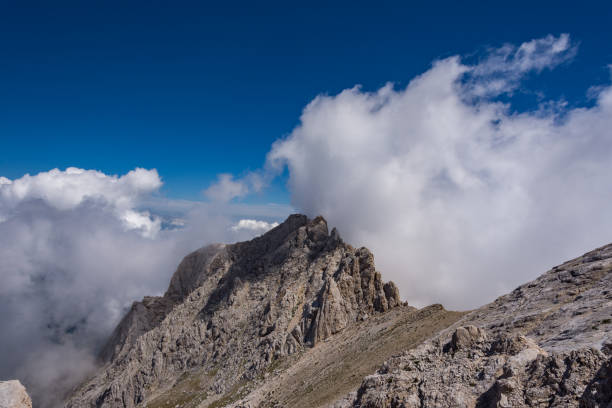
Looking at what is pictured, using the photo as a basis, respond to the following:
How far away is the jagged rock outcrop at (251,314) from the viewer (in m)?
109

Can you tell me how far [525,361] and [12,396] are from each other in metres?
35.4

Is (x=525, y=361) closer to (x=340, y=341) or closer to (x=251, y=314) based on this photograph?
(x=340, y=341)

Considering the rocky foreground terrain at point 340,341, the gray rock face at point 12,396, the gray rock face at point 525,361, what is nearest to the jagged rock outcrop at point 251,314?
the rocky foreground terrain at point 340,341

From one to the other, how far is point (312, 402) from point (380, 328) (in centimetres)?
3376

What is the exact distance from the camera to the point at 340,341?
97.8m

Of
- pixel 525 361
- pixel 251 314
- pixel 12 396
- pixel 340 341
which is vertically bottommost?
pixel 525 361

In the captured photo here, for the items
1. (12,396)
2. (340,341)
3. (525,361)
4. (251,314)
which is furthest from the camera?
(251,314)

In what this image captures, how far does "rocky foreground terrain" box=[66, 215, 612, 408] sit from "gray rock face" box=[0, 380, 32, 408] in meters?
27.7

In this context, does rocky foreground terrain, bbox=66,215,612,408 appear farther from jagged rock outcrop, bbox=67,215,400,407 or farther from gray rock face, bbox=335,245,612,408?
jagged rock outcrop, bbox=67,215,400,407

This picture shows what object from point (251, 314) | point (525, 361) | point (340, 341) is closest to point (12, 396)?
point (525, 361)

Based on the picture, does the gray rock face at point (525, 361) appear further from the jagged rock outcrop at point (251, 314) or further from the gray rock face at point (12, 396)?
the jagged rock outcrop at point (251, 314)

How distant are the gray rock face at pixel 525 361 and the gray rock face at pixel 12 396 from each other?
2770cm

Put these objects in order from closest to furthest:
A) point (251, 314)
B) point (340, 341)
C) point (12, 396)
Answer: point (12, 396) → point (340, 341) → point (251, 314)

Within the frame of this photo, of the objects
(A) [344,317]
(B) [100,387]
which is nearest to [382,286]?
A: (A) [344,317]
